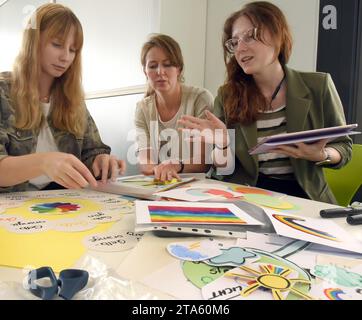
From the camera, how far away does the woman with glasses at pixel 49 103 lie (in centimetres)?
102

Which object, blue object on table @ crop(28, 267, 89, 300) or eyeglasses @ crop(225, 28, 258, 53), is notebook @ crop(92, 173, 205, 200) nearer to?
blue object on table @ crop(28, 267, 89, 300)


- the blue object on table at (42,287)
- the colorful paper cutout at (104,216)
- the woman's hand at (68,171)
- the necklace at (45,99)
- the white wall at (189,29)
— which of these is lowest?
the colorful paper cutout at (104,216)

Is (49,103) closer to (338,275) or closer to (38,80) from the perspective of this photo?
(38,80)

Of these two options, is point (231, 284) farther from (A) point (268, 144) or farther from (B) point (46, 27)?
(B) point (46, 27)

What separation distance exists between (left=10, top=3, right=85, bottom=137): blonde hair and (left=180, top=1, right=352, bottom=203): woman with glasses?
1.60 feet

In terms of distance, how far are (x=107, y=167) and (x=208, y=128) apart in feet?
1.09

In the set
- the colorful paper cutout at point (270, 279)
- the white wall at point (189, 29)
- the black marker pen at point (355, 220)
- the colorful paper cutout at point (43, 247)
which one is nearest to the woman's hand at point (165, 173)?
the colorful paper cutout at point (43, 247)

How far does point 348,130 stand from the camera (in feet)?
2.65

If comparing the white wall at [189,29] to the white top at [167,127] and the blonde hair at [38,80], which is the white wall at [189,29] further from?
the blonde hair at [38,80]

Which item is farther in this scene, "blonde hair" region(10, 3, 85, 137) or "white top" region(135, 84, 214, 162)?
"white top" region(135, 84, 214, 162)

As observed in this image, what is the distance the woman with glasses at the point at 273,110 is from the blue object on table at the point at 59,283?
798mm

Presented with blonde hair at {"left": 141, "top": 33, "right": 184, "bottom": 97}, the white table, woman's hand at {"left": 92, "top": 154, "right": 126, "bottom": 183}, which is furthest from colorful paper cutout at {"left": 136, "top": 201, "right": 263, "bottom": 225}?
blonde hair at {"left": 141, "top": 33, "right": 184, "bottom": 97}

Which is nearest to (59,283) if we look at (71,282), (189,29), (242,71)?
(71,282)

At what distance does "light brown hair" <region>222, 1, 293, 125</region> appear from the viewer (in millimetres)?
1246
